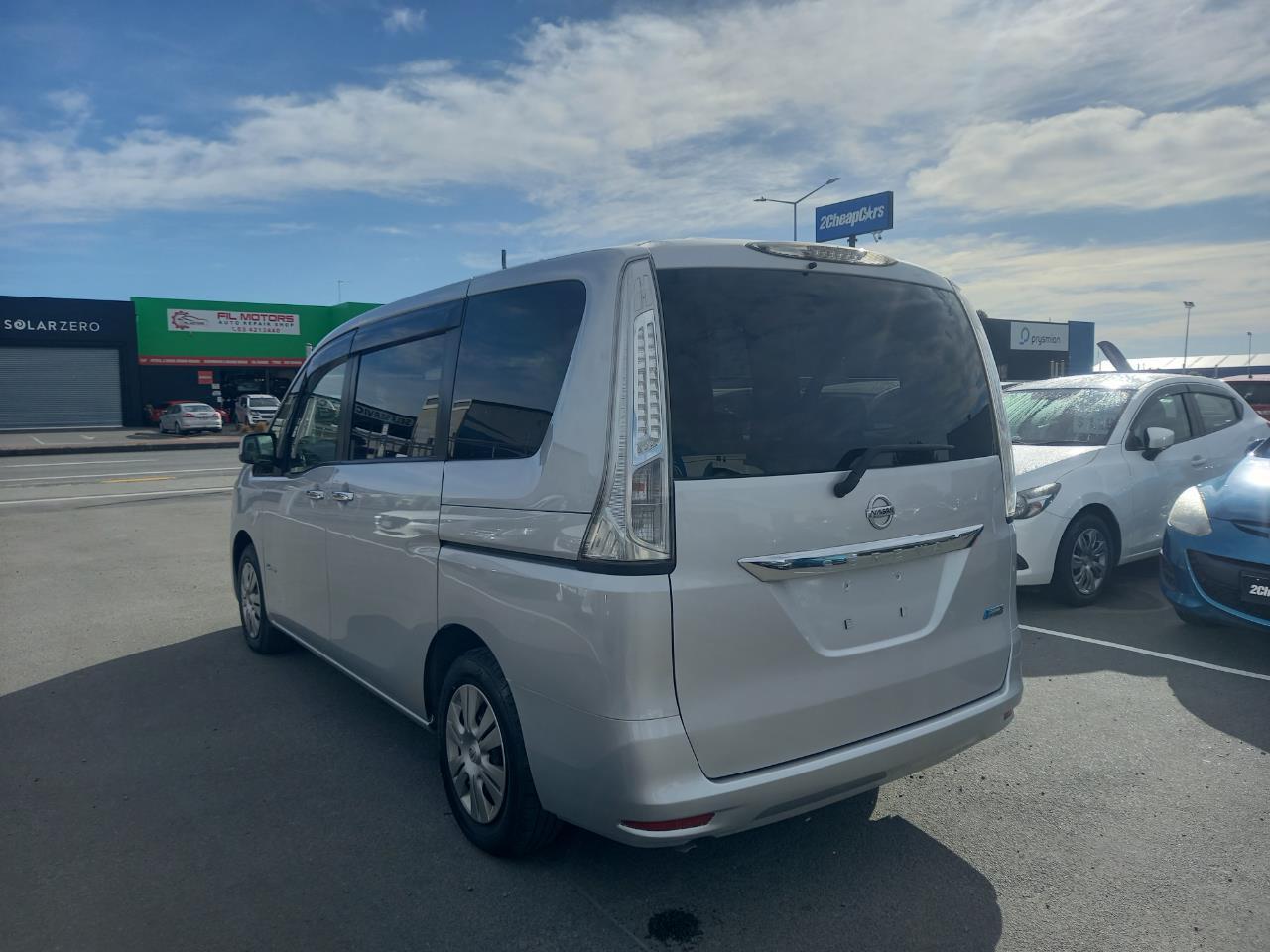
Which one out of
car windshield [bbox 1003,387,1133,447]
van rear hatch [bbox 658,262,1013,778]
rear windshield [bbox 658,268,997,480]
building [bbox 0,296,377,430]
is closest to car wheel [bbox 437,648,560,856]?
van rear hatch [bbox 658,262,1013,778]

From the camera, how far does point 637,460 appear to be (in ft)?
8.60

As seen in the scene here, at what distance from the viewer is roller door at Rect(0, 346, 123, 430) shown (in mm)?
40188

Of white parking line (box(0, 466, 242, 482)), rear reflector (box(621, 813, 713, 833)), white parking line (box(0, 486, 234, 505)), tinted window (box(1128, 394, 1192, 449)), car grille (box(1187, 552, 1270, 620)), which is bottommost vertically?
white parking line (box(0, 486, 234, 505))

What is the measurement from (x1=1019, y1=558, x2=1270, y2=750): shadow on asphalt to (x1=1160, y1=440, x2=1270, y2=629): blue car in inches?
8.5

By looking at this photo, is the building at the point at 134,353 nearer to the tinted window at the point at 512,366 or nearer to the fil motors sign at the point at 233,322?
the fil motors sign at the point at 233,322

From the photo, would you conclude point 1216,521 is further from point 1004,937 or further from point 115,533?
point 115,533

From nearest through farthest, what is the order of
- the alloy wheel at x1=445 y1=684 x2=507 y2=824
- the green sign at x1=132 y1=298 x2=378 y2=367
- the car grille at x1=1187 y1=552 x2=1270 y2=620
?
the alloy wheel at x1=445 y1=684 x2=507 y2=824 < the car grille at x1=1187 y1=552 x2=1270 y2=620 < the green sign at x1=132 y1=298 x2=378 y2=367

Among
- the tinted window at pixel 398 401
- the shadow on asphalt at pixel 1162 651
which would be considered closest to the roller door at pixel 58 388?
the tinted window at pixel 398 401

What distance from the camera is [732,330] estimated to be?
9.26 ft

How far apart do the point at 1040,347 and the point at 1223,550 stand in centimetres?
5323

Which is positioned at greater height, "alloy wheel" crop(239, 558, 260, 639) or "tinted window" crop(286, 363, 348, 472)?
"tinted window" crop(286, 363, 348, 472)

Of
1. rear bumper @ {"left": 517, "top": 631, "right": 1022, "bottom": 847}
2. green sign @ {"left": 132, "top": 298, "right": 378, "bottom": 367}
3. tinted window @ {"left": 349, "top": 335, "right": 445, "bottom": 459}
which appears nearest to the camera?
rear bumper @ {"left": 517, "top": 631, "right": 1022, "bottom": 847}

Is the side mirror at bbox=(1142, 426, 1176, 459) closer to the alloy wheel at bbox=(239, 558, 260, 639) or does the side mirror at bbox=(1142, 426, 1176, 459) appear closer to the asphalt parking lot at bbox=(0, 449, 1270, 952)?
the asphalt parking lot at bbox=(0, 449, 1270, 952)

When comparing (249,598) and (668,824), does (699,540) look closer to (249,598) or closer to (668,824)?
(668,824)
